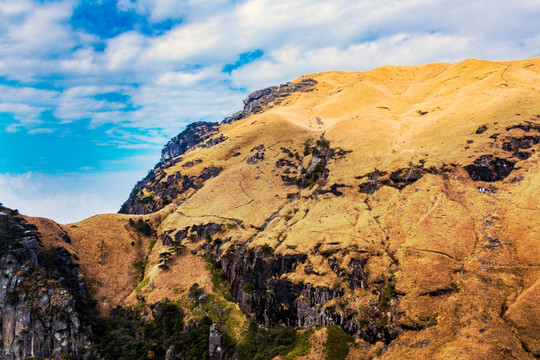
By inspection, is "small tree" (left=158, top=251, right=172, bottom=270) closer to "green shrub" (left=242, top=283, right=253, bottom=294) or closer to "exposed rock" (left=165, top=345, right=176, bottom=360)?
"exposed rock" (left=165, top=345, right=176, bottom=360)

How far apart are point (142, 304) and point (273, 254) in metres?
37.1

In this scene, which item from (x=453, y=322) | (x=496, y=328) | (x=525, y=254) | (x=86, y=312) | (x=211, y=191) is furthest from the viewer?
(x=211, y=191)

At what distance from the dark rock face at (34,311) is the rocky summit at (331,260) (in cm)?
29

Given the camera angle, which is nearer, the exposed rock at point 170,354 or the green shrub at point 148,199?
the exposed rock at point 170,354

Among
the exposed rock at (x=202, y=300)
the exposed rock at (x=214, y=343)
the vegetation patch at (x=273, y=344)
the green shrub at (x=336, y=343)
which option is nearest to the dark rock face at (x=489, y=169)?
the green shrub at (x=336, y=343)

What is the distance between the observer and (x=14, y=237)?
7356cm

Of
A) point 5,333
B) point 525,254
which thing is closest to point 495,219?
point 525,254

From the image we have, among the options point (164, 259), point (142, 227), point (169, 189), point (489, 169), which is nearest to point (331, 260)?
point (489, 169)

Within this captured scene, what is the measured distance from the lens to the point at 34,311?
209ft

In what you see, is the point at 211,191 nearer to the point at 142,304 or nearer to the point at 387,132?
the point at 142,304

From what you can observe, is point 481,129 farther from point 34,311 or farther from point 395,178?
point 34,311

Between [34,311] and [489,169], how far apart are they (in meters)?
112

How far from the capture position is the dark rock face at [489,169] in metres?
67.3

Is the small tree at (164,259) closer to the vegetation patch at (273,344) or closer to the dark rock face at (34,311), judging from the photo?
the dark rock face at (34,311)
